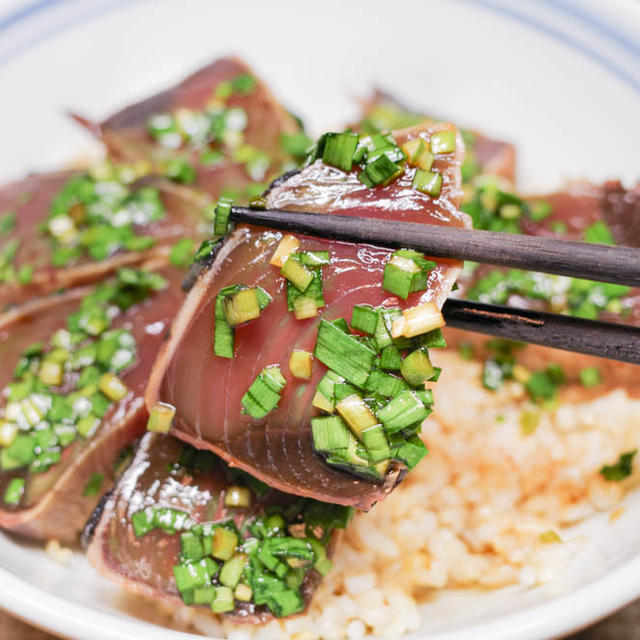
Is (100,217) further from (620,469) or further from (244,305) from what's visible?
(620,469)

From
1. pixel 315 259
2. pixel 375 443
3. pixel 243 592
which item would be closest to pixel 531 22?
pixel 315 259

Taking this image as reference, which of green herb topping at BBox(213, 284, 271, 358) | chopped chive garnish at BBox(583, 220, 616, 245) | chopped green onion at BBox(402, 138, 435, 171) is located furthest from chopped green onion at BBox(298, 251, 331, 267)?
chopped chive garnish at BBox(583, 220, 616, 245)

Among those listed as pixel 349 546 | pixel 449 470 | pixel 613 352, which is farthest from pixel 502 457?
pixel 613 352

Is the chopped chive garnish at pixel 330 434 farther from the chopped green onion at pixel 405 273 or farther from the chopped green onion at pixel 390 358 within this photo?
the chopped green onion at pixel 405 273

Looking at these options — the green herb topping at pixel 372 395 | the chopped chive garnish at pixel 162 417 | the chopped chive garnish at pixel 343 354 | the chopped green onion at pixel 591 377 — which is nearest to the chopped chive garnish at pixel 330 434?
the green herb topping at pixel 372 395

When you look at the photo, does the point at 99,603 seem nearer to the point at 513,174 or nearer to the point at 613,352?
the point at 613,352


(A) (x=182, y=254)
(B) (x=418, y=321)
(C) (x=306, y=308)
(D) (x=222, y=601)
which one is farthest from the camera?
(A) (x=182, y=254)

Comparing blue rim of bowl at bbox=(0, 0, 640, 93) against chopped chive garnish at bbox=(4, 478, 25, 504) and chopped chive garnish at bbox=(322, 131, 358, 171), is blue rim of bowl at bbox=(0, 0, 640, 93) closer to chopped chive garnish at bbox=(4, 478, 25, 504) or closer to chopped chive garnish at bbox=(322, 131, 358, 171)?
chopped chive garnish at bbox=(322, 131, 358, 171)
